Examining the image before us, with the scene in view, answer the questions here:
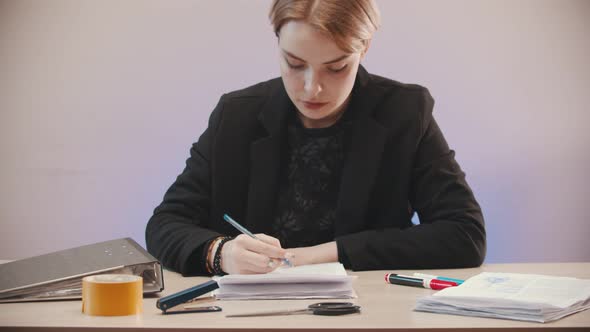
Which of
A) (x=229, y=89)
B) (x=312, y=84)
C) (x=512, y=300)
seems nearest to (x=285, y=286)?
(x=512, y=300)

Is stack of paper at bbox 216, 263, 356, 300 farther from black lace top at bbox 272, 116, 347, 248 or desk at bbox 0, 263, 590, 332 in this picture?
black lace top at bbox 272, 116, 347, 248

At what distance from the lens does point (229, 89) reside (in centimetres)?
301

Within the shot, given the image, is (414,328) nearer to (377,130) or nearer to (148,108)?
(377,130)

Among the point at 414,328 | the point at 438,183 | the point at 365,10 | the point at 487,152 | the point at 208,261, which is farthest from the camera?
the point at 487,152

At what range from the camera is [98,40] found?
9.81 ft

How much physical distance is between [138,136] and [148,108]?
0.40ft

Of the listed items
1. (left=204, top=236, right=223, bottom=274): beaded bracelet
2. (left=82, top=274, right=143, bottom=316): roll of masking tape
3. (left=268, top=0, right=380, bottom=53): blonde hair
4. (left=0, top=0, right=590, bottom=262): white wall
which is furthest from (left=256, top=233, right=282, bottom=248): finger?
(left=0, top=0, right=590, bottom=262): white wall

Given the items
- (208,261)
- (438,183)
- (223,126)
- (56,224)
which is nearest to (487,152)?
(438,183)

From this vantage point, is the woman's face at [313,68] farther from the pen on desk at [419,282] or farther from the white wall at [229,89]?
the white wall at [229,89]

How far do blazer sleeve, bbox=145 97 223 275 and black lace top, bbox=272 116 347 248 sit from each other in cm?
23

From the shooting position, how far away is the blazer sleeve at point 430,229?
6.14 ft

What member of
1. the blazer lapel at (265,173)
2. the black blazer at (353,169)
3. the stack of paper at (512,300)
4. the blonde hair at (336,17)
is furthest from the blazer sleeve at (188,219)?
the stack of paper at (512,300)

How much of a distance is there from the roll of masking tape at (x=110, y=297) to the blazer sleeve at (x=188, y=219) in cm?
50

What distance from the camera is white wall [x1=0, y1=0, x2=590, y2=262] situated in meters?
2.97
